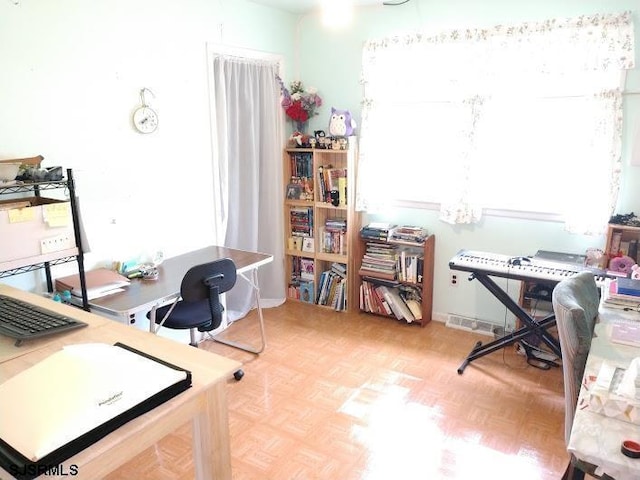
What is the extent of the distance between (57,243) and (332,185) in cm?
241

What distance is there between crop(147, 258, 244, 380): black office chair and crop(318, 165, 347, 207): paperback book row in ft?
4.61

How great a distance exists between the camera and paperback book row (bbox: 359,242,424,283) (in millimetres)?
Result: 3822

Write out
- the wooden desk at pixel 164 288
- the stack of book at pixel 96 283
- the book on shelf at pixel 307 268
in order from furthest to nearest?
the book on shelf at pixel 307 268
the stack of book at pixel 96 283
the wooden desk at pixel 164 288

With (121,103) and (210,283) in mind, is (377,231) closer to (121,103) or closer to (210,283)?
(210,283)

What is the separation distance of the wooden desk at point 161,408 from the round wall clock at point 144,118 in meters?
1.64

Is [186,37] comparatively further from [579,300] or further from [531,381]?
[531,381]

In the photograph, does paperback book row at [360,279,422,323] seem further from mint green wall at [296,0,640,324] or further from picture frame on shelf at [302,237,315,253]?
picture frame on shelf at [302,237,315,253]

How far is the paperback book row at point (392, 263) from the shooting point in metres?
3.82

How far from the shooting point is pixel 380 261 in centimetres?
394

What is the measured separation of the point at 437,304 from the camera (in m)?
4.00

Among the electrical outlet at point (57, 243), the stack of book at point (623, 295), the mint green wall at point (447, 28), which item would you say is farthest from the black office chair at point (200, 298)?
the stack of book at point (623, 295)

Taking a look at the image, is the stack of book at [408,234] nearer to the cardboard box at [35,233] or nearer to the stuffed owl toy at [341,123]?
the stuffed owl toy at [341,123]

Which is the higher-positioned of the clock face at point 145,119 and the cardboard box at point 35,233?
the clock face at point 145,119

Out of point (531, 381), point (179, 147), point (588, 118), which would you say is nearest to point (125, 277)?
point (179, 147)
